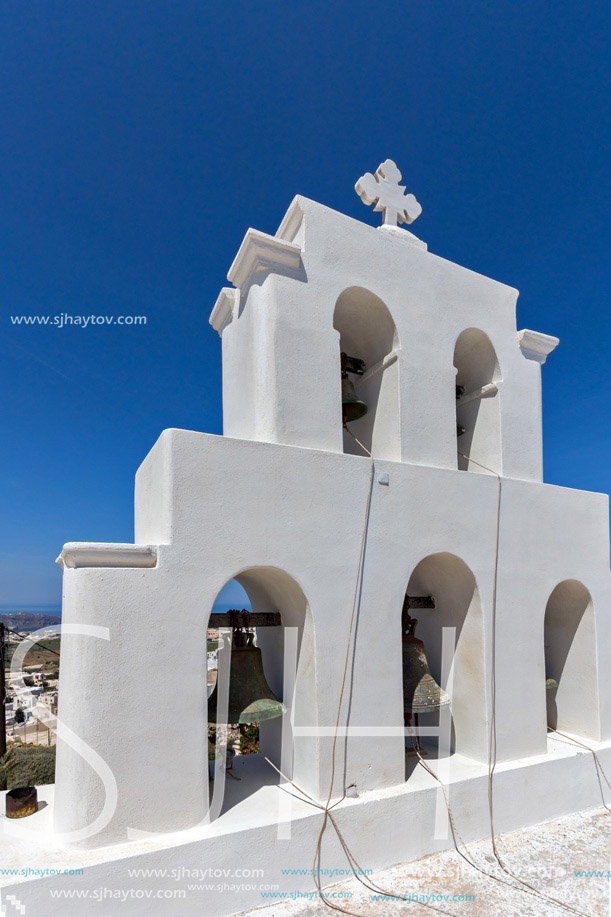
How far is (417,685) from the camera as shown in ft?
18.2

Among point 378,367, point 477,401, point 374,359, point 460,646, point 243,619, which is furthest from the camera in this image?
point 477,401

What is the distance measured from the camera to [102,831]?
12.6 ft

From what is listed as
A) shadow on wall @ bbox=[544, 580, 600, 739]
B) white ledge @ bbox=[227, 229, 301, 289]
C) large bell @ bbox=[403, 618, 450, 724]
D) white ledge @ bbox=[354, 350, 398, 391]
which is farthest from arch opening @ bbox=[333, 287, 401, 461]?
shadow on wall @ bbox=[544, 580, 600, 739]

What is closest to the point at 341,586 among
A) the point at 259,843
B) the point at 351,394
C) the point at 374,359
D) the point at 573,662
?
the point at 259,843

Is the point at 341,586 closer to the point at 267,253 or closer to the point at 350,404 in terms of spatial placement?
the point at 350,404

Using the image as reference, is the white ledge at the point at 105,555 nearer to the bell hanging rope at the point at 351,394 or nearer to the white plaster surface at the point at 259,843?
the white plaster surface at the point at 259,843

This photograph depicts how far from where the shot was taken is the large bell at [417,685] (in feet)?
17.8

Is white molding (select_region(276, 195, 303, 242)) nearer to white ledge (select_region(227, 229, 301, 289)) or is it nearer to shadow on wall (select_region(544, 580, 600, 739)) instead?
white ledge (select_region(227, 229, 301, 289))

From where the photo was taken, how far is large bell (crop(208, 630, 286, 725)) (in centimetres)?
477

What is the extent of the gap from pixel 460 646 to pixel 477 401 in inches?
116

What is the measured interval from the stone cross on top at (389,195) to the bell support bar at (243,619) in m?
4.59

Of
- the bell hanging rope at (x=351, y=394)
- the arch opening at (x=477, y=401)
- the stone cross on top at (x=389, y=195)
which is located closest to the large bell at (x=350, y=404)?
the bell hanging rope at (x=351, y=394)

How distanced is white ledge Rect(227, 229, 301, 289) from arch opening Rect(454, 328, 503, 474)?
2439 millimetres

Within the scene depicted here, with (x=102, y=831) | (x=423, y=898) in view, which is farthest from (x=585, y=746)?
(x=102, y=831)
